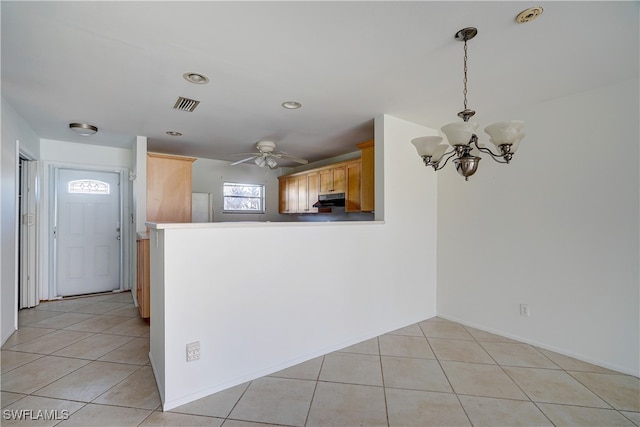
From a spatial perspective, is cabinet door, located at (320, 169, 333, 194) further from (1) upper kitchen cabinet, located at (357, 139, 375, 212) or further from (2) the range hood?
(1) upper kitchen cabinet, located at (357, 139, 375, 212)

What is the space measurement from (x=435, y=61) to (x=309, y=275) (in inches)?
78.4

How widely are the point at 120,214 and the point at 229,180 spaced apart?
6.57ft

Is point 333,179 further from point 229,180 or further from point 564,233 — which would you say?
point 564,233

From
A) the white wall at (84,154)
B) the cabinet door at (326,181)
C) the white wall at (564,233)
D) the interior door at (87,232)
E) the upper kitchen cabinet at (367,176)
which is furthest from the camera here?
the cabinet door at (326,181)

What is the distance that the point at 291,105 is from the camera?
3.03m

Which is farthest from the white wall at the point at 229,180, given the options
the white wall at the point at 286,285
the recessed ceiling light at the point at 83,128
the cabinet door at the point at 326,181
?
the white wall at the point at 286,285

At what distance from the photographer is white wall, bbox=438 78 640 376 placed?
246 centimetres

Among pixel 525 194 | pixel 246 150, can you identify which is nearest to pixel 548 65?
pixel 525 194

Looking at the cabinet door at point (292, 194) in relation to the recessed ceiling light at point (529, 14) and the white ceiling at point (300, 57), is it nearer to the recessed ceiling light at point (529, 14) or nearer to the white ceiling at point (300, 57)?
the white ceiling at point (300, 57)

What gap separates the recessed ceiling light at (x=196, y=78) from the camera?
7.74ft

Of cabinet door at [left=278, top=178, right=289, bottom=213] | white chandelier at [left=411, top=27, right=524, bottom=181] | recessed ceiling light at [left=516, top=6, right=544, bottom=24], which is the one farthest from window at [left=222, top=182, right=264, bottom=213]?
recessed ceiling light at [left=516, top=6, right=544, bottom=24]

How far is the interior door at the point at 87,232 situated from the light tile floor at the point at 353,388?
1.75 meters

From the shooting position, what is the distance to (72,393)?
212 centimetres

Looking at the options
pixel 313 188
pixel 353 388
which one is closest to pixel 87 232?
pixel 313 188
